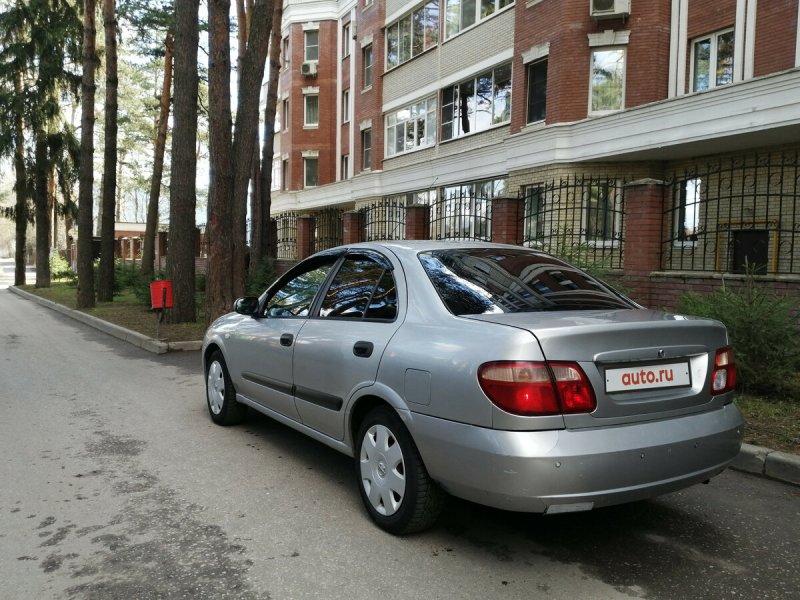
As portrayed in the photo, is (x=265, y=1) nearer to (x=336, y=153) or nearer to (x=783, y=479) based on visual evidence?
(x=783, y=479)

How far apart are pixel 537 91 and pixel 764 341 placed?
13050 mm

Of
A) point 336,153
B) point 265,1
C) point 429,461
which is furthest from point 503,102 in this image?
point 429,461

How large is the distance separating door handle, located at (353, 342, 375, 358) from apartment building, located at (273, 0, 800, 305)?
17.2 feet

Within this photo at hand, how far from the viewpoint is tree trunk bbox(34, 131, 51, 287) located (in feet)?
93.6

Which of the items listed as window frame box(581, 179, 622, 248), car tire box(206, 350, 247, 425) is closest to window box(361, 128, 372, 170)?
window frame box(581, 179, 622, 248)

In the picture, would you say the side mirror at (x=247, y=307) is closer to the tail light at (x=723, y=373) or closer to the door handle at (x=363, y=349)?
the door handle at (x=363, y=349)

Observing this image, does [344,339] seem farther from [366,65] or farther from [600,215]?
[366,65]

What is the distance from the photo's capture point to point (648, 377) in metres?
3.30

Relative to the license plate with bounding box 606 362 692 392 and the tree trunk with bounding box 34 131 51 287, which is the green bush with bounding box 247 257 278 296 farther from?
the tree trunk with bounding box 34 131 51 287

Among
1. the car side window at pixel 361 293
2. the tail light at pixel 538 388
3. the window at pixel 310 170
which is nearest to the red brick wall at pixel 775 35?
the car side window at pixel 361 293

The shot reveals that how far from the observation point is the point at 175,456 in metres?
5.21

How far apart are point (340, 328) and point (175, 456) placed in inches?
76.4

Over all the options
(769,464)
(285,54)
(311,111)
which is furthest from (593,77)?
(285,54)

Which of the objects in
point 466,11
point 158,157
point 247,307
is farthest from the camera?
point 158,157
